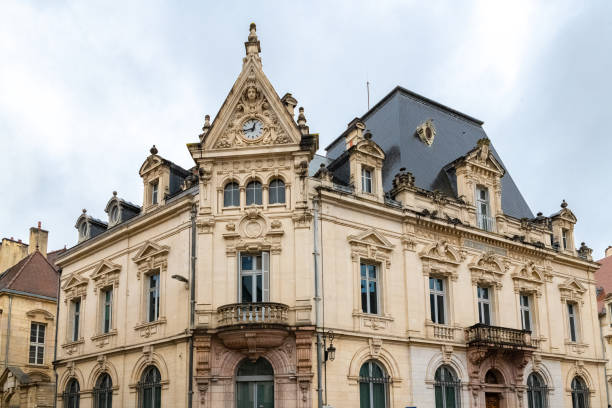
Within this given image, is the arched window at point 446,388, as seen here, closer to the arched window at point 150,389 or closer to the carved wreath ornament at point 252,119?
the arched window at point 150,389

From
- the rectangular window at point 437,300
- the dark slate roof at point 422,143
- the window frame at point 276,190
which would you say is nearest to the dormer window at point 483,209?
the dark slate roof at point 422,143

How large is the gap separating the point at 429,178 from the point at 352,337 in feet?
31.9

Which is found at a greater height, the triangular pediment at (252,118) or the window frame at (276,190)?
the triangular pediment at (252,118)

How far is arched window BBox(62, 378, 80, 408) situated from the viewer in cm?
3284

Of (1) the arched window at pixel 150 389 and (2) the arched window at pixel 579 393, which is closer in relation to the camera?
(1) the arched window at pixel 150 389

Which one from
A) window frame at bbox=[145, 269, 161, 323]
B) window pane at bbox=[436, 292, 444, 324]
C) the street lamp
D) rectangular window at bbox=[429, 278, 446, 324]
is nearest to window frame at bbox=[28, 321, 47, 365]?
window frame at bbox=[145, 269, 161, 323]

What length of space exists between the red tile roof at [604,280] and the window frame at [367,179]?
25.3 metres

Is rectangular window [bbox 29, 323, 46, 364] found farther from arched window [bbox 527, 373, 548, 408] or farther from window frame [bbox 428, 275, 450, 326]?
arched window [bbox 527, 373, 548, 408]

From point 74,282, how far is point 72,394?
17.3ft

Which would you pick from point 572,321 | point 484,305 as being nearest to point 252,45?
point 484,305

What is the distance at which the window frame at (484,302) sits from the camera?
31806 mm

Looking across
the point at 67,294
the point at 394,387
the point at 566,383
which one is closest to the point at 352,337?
the point at 394,387

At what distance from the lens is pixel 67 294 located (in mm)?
35344

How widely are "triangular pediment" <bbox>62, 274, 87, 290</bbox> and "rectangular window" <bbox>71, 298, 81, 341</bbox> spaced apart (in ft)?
2.45
